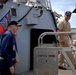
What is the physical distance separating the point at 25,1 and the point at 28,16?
820 mm

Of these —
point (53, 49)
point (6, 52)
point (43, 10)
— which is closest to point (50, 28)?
point (43, 10)

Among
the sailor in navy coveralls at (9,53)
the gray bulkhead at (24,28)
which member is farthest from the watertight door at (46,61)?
the gray bulkhead at (24,28)

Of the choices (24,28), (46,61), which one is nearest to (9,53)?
(46,61)

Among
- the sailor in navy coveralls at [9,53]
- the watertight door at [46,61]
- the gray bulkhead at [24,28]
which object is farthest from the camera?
the gray bulkhead at [24,28]

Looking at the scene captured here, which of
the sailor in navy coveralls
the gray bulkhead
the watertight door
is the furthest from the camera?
the gray bulkhead

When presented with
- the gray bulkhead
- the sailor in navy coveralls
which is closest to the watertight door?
the sailor in navy coveralls

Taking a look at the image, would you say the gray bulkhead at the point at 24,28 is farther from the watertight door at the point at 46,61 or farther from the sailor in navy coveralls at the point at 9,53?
the sailor in navy coveralls at the point at 9,53

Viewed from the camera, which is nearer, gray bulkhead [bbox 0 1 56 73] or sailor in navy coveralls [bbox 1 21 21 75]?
sailor in navy coveralls [bbox 1 21 21 75]

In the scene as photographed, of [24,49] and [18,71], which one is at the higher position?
[24,49]

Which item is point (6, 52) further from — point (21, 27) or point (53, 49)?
point (21, 27)

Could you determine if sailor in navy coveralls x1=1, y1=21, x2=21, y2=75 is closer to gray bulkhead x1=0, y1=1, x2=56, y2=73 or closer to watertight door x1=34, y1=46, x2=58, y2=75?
watertight door x1=34, y1=46, x2=58, y2=75

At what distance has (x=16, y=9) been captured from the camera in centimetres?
748

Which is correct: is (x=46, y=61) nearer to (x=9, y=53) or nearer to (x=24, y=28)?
(x=9, y=53)

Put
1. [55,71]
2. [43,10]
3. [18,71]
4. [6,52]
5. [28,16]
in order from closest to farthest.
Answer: [6,52] < [55,71] < [18,71] < [28,16] < [43,10]
